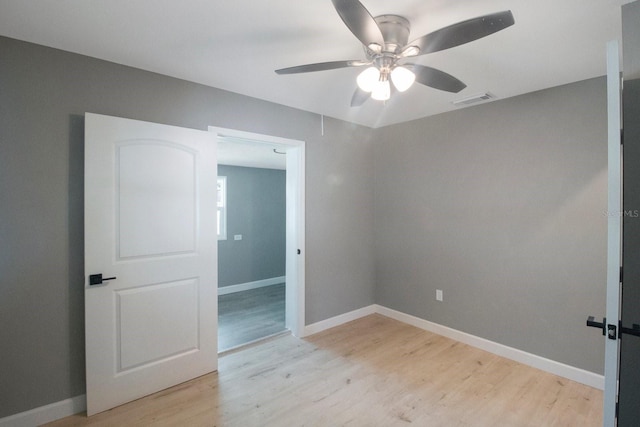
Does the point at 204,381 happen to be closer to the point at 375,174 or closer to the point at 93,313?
the point at 93,313

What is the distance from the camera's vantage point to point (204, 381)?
2.49 metres

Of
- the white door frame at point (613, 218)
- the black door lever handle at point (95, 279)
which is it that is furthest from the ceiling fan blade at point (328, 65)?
the black door lever handle at point (95, 279)

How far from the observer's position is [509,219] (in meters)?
2.88

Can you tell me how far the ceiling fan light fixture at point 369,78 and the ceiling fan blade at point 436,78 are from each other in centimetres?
20

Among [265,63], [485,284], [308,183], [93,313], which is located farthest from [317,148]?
[93,313]

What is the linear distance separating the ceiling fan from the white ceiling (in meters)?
0.12

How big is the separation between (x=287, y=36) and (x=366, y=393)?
258 cm

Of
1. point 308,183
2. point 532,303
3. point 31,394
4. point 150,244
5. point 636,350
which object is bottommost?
point 31,394

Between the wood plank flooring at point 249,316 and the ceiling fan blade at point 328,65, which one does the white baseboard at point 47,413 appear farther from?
the ceiling fan blade at point 328,65

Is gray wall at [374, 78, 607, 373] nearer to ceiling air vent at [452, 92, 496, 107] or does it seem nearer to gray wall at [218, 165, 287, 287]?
ceiling air vent at [452, 92, 496, 107]

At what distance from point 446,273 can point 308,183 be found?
1.83 m

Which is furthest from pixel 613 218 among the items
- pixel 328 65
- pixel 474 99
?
pixel 474 99

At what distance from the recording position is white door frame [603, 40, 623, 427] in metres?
1.21

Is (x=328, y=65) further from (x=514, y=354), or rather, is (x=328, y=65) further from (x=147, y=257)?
(x=514, y=354)
